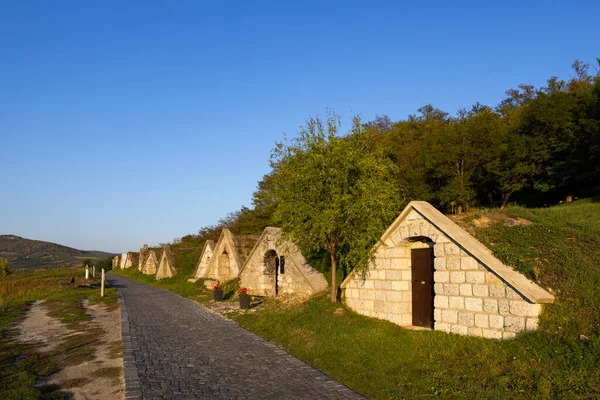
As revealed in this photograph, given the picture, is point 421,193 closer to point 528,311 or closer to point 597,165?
point 597,165

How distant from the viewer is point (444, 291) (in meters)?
10.2

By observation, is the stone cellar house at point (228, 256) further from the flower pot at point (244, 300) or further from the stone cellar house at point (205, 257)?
the flower pot at point (244, 300)

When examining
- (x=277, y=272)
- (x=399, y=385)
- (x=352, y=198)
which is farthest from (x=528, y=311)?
(x=277, y=272)

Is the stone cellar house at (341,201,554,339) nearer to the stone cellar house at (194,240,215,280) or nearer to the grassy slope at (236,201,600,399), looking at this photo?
the grassy slope at (236,201,600,399)

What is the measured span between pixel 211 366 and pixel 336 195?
20.4 ft

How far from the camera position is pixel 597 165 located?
91.9 ft

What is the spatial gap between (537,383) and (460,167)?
30.4 m

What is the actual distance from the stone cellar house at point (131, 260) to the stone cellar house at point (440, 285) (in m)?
50.1

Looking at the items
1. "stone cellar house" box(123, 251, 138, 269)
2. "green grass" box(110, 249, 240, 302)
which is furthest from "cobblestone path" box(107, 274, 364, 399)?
"stone cellar house" box(123, 251, 138, 269)

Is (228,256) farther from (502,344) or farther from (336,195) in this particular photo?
(502,344)

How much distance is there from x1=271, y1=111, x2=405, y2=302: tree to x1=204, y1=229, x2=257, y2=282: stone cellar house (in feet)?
34.6

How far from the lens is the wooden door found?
11391 mm

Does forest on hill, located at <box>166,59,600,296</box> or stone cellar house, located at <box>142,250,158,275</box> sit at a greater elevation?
forest on hill, located at <box>166,59,600,296</box>

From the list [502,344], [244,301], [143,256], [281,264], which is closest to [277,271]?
[281,264]
